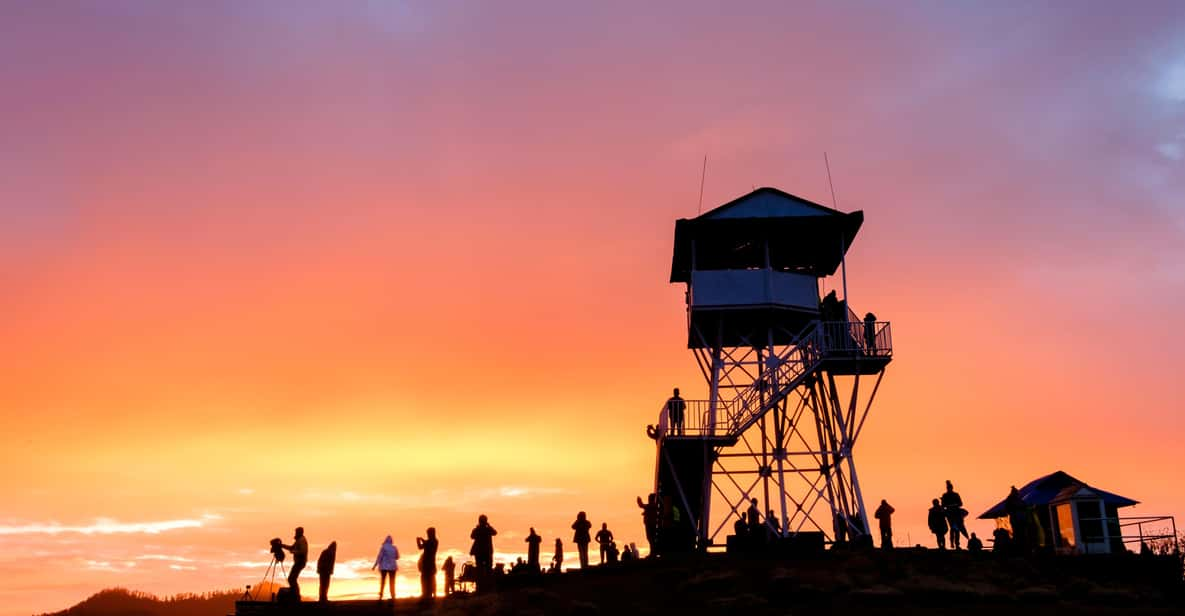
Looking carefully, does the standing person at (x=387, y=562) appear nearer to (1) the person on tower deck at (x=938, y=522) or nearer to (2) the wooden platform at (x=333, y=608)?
(2) the wooden platform at (x=333, y=608)

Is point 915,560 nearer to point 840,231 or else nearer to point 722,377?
point 722,377

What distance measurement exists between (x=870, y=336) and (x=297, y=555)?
67.3 feet

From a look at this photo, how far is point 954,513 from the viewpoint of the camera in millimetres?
32812

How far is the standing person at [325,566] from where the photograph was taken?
85.7ft

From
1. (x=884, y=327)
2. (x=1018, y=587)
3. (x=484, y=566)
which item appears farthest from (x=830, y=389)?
(x=484, y=566)

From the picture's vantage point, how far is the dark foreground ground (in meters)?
24.9

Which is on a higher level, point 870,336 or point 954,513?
point 870,336

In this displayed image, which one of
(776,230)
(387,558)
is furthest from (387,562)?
(776,230)

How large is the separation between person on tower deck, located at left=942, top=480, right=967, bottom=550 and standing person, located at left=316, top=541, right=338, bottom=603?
60.4 ft

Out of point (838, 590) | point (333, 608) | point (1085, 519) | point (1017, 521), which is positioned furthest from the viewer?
point (1085, 519)

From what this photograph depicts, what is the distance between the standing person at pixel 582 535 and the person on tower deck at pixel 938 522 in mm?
10514

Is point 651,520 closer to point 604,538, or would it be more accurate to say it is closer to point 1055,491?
point 604,538

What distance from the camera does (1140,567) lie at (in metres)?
29.4

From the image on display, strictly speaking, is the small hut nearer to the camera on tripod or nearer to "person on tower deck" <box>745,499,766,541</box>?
"person on tower deck" <box>745,499,766,541</box>
